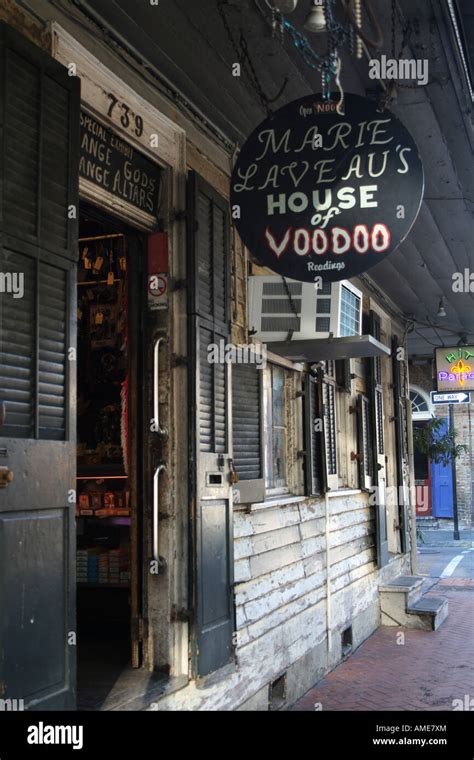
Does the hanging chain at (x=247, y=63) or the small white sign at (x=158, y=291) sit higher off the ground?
the hanging chain at (x=247, y=63)

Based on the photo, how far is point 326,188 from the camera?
478cm

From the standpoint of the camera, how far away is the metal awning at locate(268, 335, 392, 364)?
6.58m

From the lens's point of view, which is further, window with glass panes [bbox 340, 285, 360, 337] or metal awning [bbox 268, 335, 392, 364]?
window with glass panes [bbox 340, 285, 360, 337]

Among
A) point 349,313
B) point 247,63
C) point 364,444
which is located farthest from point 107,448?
point 364,444

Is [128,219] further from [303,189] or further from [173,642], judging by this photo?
[173,642]

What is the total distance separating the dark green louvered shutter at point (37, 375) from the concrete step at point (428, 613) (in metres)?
7.13

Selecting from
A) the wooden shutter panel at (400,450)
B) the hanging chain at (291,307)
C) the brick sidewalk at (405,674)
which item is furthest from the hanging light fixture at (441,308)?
the hanging chain at (291,307)

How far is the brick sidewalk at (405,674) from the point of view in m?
6.76

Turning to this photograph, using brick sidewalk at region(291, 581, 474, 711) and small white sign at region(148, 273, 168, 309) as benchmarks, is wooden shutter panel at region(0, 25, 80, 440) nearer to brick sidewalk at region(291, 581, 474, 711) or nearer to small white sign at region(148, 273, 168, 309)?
small white sign at region(148, 273, 168, 309)

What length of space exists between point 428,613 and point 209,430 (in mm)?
5721

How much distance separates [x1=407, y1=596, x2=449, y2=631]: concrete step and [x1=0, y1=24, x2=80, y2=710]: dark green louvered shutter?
7.13m

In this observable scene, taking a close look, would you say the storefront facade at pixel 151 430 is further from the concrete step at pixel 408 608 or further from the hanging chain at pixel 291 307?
the concrete step at pixel 408 608

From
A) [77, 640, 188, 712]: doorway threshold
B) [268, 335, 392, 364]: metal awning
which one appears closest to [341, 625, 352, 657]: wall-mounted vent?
[268, 335, 392, 364]: metal awning
